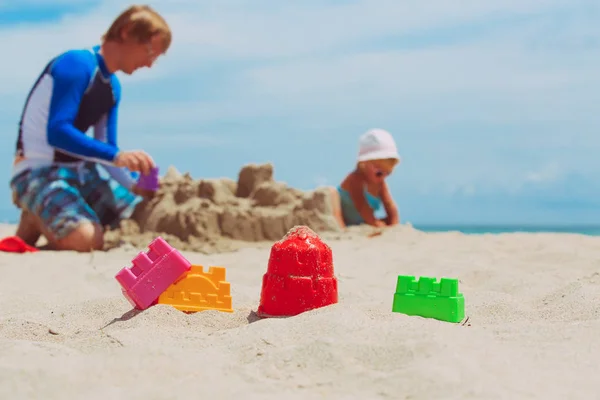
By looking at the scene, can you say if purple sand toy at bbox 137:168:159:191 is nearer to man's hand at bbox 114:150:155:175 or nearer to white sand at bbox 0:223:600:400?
man's hand at bbox 114:150:155:175

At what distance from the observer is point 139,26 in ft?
14.4

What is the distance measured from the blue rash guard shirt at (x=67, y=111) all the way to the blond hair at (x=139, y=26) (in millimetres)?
172

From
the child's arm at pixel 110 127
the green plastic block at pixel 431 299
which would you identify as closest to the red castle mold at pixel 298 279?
the green plastic block at pixel 431 299

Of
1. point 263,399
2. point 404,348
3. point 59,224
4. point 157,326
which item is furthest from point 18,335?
point 59,224

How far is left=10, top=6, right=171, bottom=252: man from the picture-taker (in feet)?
14.1

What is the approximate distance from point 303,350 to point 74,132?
10.2ft

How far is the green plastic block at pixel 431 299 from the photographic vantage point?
7.26 ft

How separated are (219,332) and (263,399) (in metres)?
0.56

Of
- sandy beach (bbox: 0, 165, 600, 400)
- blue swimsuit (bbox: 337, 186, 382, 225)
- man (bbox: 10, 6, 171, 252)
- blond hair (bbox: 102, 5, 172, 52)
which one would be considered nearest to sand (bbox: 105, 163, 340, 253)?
blue swimsuit (bbox: 337, 186, 382, 225)

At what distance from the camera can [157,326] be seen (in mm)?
2023

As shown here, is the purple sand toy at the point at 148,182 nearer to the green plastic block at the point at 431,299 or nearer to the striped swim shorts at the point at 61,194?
the striped swim shorts at the point at 61,194

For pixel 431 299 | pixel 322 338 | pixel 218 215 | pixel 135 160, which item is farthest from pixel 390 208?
pixel 322 338

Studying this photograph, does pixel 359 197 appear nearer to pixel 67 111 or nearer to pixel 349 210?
pixel 349 210

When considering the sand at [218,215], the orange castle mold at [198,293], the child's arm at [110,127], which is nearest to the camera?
the orange castle mold at [198,293]
